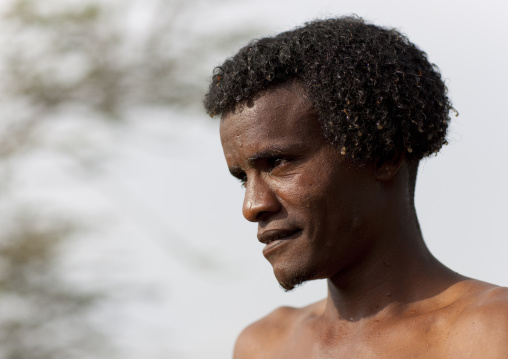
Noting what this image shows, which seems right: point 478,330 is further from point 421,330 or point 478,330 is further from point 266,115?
point 266,115

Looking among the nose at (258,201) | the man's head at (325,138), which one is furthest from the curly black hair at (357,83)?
the nose at (258,201)

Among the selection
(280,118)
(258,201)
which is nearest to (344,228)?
(258,201)

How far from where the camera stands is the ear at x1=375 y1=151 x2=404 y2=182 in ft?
11.2

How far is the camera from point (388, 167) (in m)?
3.44

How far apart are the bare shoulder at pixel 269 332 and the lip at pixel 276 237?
787 mm

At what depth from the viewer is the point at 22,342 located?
373 inches

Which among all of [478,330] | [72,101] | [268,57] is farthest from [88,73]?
[478,330]

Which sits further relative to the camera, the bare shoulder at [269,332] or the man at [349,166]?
the bare shoulder at [269,332]

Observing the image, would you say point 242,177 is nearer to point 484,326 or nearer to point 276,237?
point 276,237

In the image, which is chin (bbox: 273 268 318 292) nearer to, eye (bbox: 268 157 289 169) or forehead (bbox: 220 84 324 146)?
eye (bbox: 268 157 289 169)

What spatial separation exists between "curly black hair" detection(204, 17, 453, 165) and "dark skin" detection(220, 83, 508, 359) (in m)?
0.06

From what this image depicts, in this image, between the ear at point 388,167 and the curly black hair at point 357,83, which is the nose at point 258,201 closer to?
the curly black hair at point 357,83

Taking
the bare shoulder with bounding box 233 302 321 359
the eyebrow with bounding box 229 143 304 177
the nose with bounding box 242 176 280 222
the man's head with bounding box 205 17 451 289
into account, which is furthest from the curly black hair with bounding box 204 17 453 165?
the bare shoulder with bounding box 233 302 321 359

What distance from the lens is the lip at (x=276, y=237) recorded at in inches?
132
